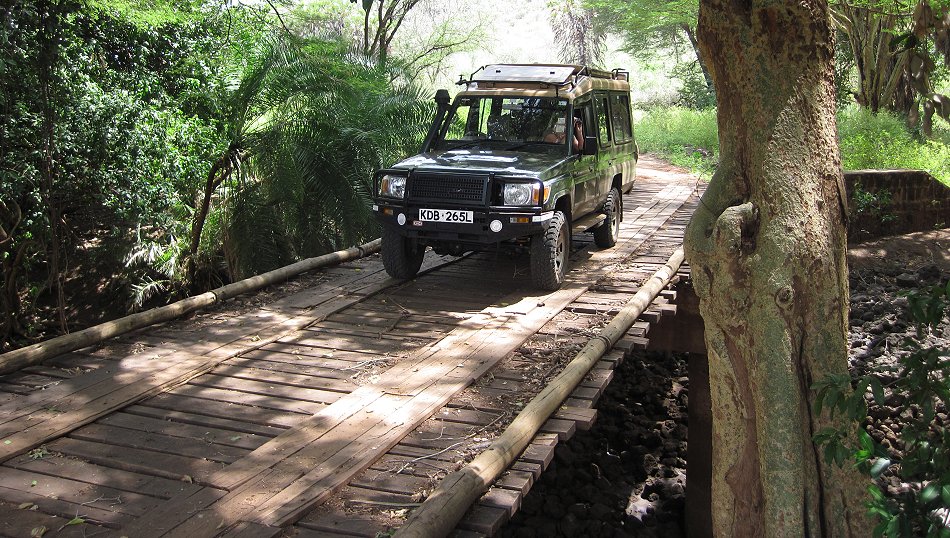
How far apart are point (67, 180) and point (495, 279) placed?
5072 mm

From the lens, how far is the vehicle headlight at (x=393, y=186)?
8.46 meters

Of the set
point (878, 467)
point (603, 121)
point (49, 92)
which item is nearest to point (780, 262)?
point (878, 467)

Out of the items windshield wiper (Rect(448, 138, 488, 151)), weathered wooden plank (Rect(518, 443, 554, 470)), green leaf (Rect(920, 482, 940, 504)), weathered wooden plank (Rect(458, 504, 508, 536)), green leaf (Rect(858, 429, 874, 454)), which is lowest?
weathered wooden plank (Rect(458, 504, 508, 536))

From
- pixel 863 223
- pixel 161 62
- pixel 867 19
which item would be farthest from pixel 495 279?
pixel 867 19

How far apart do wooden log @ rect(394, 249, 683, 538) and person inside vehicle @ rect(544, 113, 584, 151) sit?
2.63 metres

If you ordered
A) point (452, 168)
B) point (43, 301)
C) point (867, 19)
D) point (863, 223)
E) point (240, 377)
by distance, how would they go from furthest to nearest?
point (867, 19)
point (863, 223)
point (43, 301)
point (452, 168)
point (240, 377)

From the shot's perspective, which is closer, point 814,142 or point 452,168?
point 814,142

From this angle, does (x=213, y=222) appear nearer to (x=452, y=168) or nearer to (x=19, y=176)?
(x=19, y=176)

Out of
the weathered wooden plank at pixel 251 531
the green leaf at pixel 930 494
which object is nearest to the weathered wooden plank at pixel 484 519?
the weathered wooden plank at pixel 251 531

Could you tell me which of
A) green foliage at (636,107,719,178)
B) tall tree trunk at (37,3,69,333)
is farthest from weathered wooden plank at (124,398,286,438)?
green foliage at (636,107,719,178)

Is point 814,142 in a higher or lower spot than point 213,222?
higher

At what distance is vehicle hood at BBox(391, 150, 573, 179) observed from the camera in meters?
8.26

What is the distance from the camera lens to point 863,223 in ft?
42.5

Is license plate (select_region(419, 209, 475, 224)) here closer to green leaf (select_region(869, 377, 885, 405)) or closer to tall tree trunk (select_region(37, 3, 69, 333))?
tall tree trunk (select_region(37, 3, 69, 333))
